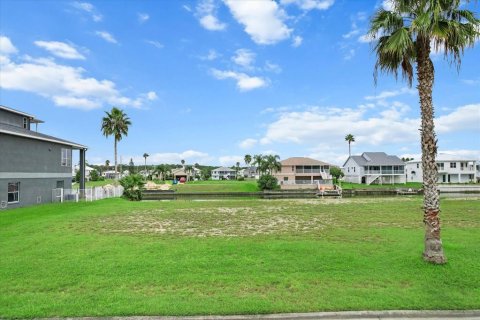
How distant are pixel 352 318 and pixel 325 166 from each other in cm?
6477

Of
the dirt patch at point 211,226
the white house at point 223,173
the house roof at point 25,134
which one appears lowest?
the dirt patch at point 211,226

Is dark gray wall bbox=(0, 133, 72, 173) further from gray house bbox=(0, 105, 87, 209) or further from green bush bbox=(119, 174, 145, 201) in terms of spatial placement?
green bush bbox=(119, 174, 145, 201)

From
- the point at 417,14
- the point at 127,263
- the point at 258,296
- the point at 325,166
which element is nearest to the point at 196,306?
the point at 258,296

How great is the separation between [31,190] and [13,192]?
1.95 metres

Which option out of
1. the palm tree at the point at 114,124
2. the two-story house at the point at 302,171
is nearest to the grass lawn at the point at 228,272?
the palm tree at the point at 114,124

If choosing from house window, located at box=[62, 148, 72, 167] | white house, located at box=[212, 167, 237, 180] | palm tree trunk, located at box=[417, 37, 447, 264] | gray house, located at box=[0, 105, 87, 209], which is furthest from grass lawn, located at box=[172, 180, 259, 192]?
white house, located at box=[212, 167, 237, 180]

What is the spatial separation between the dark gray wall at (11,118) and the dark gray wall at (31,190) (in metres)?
5.74

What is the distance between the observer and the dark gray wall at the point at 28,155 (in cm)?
2175

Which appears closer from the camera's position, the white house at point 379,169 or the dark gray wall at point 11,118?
the dark gray wall at point 11,118

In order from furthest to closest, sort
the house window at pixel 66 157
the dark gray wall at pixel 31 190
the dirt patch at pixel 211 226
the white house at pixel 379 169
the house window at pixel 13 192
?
the white house at pixel 379 169 < the house window at pixel 66 157 < the house window at pixel 13 192 < the dark gray wall at pixel 31 190 < the dirt patch at pixel 211 226

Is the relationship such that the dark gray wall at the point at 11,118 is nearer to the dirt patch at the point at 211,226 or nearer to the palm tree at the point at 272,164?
the dirt patch at the point at 211,226

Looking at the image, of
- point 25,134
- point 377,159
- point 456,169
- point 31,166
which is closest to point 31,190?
point 31,166

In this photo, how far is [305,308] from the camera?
5.59m

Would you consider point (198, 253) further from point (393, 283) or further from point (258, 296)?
point (393, 283)
